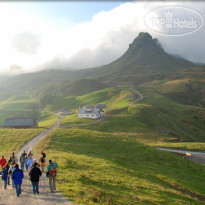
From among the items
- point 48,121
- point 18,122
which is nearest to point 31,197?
point 18,122

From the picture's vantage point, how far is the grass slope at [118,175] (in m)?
17.9

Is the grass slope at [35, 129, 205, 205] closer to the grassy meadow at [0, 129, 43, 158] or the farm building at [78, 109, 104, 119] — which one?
the grassy meadow at [0, 129, 43, 158]

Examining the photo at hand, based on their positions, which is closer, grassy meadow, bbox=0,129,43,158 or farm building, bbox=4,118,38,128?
grassy meadow, bbox=0,129,43,158

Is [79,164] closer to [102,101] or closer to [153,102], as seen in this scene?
[153,102]

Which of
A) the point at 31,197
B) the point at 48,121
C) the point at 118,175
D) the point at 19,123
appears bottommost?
the point at 118,175

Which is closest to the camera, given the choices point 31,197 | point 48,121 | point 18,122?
point 31,197

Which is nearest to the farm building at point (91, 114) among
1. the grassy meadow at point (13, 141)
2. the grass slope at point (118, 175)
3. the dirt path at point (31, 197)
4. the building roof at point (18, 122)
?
the building roof at point (18, 122)

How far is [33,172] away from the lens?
1667 centimetres

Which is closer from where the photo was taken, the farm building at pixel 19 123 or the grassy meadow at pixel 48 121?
the farm building at pixel 19 123

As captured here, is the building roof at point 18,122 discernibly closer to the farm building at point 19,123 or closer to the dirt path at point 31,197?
the farm building at point 19,123

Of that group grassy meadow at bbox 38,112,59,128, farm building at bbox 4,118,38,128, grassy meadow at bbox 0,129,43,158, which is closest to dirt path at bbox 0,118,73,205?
grassy meadow at bbox 0,129,43,158

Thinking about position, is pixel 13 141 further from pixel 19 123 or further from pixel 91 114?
pixel 91 114

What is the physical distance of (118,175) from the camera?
25.2 meters

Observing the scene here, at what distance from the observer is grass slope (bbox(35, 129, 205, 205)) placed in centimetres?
1789
